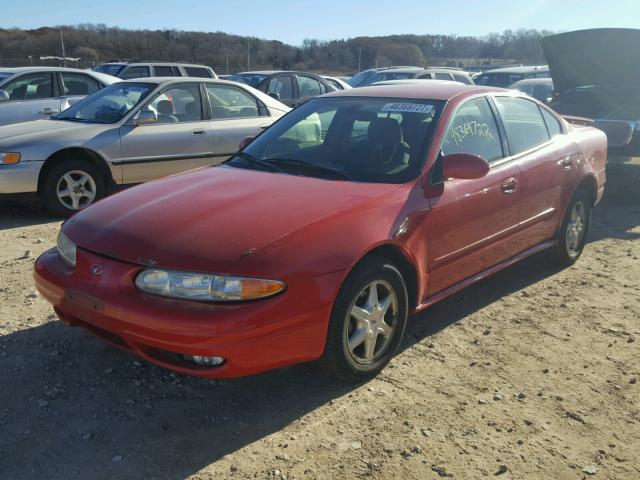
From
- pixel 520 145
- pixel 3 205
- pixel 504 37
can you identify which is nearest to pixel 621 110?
pixel 520 145

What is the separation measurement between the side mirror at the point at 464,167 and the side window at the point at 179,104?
14.8 feet

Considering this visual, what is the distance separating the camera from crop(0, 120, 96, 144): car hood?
6468 millimetres

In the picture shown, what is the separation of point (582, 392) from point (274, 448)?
1.69 m

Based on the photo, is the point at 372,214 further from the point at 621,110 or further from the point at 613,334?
the point at 621,110

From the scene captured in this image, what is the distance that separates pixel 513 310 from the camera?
436 centimetres

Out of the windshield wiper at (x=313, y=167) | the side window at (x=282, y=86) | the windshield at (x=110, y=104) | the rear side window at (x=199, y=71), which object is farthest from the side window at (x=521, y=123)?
the rear side window at (x=199, y=71)

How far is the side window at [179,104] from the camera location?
720 cm

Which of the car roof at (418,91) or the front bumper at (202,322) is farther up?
the car roof at (418,91)

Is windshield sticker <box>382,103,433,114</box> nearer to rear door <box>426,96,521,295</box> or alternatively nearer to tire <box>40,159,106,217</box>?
rear door <box>426,96,521,295</box>

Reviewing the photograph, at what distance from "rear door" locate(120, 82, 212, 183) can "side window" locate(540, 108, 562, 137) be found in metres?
3.92

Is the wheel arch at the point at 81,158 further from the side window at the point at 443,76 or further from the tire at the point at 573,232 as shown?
the side window at the point at 443,76

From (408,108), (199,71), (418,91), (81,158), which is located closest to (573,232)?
(418,91)

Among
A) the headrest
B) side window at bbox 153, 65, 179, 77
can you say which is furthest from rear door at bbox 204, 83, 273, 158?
side window at bbox 153, 65, 179, 77

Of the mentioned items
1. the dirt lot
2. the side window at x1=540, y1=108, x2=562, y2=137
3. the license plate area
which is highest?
the side window at x1=540, y1=108, x2=562, y2=137
